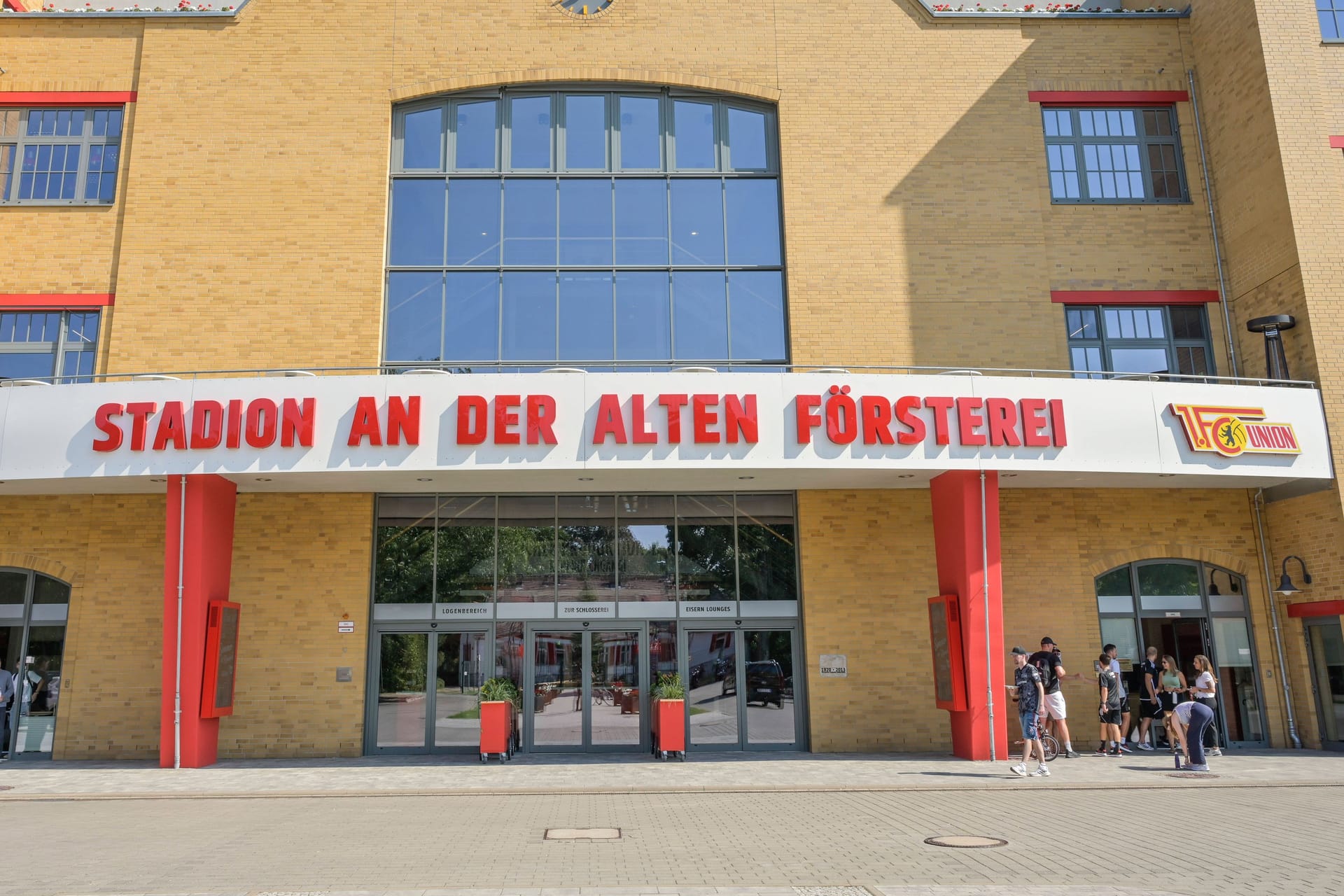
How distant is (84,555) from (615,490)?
8.92 meters

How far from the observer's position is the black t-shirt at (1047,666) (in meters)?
14.7

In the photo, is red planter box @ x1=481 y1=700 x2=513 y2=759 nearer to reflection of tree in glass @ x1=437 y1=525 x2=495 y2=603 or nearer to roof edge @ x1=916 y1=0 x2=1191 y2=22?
reflection of tree in glass @ x1=437 y1=525 x2=495 y2=603

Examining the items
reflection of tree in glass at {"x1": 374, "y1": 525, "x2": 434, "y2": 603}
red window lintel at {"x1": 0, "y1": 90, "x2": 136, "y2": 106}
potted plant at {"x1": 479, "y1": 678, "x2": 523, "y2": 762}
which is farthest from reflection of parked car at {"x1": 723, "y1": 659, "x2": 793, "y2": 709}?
red window lintel at {"x1": 0, "y1": 90, "x2": 136, "y2": 106}

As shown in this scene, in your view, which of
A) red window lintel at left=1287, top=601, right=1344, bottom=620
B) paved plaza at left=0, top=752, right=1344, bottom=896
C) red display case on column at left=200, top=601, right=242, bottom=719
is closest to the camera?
paved plaza at left=0, top=752, right=1344, bottom=896

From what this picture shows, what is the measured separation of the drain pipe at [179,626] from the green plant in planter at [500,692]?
14.2 ft

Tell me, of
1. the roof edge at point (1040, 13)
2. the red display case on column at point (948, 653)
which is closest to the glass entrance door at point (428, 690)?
the red display case on column at point (948, 653)

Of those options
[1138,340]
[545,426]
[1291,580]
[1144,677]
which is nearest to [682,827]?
[545,426]

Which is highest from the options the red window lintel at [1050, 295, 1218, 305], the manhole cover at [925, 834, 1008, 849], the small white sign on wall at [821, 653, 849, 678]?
the red window lintel at [1050, 295, 1218, 305]

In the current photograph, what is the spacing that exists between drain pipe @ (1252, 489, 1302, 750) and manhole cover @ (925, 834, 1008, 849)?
1080 cm

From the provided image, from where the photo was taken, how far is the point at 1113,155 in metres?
19.4

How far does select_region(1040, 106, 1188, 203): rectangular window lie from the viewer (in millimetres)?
19094

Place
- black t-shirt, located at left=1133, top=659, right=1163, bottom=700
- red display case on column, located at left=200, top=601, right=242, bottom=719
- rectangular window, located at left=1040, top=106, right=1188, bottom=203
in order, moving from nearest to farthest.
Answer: red display case on column, located at left=200, top=601, right=242, bottom=719 < black t-shirt, located at left=1133, top=659, right=1163, bottom=700 < rectangular window, located at left=1040, top=106, right=1188, bottom=203

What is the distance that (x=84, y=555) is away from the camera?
17.0 m

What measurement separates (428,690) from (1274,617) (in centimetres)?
1430
